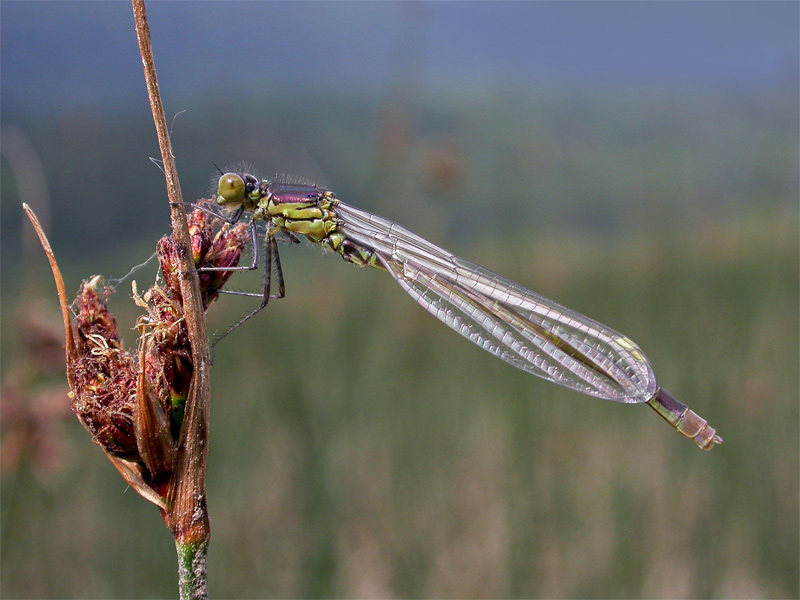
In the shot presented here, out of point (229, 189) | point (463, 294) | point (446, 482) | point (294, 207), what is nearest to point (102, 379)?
point (229, 189)

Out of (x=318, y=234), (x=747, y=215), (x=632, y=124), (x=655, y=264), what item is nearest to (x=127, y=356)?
(x=318, y=234)

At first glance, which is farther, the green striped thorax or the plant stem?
the green striped thorax

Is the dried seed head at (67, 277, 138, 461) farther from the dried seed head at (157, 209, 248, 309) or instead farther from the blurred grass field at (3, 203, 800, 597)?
the blurred grass field at (3, 203, 800, 597)

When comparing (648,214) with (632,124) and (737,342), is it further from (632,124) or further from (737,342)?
(632,124)

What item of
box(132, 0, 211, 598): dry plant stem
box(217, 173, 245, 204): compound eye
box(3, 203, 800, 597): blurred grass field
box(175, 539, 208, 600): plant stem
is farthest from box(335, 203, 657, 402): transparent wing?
box(175, 539, 208, 600): plant stem

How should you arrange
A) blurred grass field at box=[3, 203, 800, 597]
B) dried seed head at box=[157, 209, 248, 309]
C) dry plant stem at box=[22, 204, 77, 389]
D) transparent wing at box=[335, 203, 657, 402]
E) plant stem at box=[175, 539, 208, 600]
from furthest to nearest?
blurred grass field at box=[3, 203, 800, 597] → transparent wing at box=[335, 203, 657, 402] → dried seed head at box=[157, 209, 248, 309] → dry plant stem at box=[22, 204, 77, 389] → plant stem at box=[175, 539, 208, 600]

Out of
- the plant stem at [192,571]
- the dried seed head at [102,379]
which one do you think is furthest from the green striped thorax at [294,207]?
the plant stem at [192,571]

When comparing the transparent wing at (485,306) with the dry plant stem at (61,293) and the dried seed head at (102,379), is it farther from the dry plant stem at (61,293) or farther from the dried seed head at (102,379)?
the dry plant stem at (61,293)

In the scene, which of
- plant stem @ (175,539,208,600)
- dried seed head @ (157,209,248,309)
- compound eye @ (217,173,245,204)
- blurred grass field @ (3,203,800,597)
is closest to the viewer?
plant stem @ (175,539,208,600)
